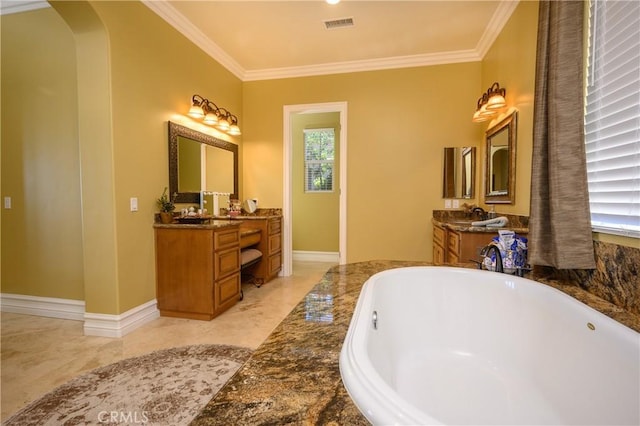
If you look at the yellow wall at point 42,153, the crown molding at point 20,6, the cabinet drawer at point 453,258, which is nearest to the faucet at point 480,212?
the cabinet drawer at point 453,258

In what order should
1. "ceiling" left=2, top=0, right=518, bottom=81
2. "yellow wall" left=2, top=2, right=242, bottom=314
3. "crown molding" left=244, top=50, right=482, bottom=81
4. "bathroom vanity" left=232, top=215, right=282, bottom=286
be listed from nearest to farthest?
"yellow wall" left=2, top=2, right=242, bottom=314 < "ceiling" left=2, top=0, right=518, bottom=81 < "crown molding" left=244, top=50, right=482, bottom=81 < "bathroom vanity" left=232, top=215, right=282, bottom=286

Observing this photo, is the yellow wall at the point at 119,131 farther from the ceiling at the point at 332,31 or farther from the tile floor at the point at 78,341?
the tile floor at the point at 78,341

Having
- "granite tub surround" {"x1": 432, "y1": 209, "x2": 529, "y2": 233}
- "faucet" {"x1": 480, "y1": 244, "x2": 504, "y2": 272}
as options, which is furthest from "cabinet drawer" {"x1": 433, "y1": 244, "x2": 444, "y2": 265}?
"faucet" {"x1": 480, "y1": 244, "x2": 504, "y2": 272}

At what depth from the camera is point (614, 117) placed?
1269mm

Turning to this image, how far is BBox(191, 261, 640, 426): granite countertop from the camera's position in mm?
602

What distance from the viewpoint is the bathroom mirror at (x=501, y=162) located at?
99.3 inches

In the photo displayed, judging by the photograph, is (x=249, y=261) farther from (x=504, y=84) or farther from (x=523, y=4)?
(x=523, y=4)

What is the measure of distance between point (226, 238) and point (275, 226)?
117 centimetres

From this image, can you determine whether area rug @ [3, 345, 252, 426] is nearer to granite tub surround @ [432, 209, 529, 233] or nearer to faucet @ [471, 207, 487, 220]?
granite tub surround @ [432, 209, 529, 233]

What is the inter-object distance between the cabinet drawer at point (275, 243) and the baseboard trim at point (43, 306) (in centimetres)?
189

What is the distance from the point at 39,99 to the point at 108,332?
2103 millimetres

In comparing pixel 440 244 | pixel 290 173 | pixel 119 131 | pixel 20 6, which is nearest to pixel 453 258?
pixel 440 244

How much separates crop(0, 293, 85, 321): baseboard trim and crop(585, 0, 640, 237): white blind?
3.69 metres

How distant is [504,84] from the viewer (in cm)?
271
